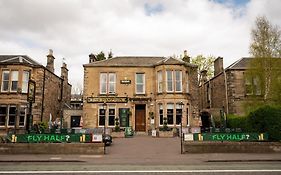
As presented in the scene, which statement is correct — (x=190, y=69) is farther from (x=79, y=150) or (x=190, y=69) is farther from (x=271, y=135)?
(x=79, y=150)

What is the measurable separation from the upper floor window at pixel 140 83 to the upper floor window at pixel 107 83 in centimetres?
277

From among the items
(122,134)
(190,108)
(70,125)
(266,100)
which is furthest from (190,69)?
(70,125)

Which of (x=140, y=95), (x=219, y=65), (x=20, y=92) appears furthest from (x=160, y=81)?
(x=20, y=92)

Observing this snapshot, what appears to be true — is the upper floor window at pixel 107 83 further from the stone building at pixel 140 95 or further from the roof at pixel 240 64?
the roof at pixel 240 64

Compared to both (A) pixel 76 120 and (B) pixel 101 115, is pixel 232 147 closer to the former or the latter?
(B) pixel 101 115

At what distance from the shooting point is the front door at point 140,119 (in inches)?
1146

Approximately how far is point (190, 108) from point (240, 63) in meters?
9.15

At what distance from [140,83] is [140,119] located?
4.31 m

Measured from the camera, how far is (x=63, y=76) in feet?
118

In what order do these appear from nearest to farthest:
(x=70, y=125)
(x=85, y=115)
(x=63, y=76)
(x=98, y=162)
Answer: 1. (x=98, y=162)
2. (x=85, y=115)
3. (x=70, y=125)
4. (x=63, y=76)

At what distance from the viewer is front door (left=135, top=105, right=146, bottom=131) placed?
29.1 metres

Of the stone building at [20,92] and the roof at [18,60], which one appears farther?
the roof at [18,60]

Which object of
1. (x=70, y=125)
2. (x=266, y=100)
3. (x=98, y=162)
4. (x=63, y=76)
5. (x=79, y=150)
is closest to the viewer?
(x=98, y=162)

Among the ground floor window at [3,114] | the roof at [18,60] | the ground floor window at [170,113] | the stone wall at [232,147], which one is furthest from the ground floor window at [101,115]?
the stone wall at [232,147]
